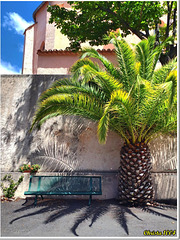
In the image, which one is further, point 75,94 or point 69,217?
point 75,94

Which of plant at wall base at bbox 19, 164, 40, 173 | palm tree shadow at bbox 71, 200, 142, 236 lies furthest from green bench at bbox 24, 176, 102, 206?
palm tree shadow at bbox 71, 200, 142, 236

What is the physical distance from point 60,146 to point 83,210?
7.56 ft

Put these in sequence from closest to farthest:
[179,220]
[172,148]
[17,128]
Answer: [179,220], [172,148], [17,128]

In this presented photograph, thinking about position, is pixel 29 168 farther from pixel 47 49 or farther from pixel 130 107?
pixel 47 49

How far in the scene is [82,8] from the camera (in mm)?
8328

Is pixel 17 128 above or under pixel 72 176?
above

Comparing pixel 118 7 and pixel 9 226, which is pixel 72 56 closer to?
pixel 118 7

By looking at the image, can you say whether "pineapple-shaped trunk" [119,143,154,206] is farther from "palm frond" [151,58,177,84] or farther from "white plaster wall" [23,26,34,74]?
"white plaster wall" [23,26,34,74]

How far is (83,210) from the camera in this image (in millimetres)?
5297

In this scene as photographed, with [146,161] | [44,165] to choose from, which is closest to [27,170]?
[44,165]

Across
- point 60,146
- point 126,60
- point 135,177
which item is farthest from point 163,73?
point 60,146

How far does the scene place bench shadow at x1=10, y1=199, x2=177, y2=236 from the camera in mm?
4715

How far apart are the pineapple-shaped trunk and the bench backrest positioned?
822 millimetres

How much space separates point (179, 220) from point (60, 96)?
12.5 feet
